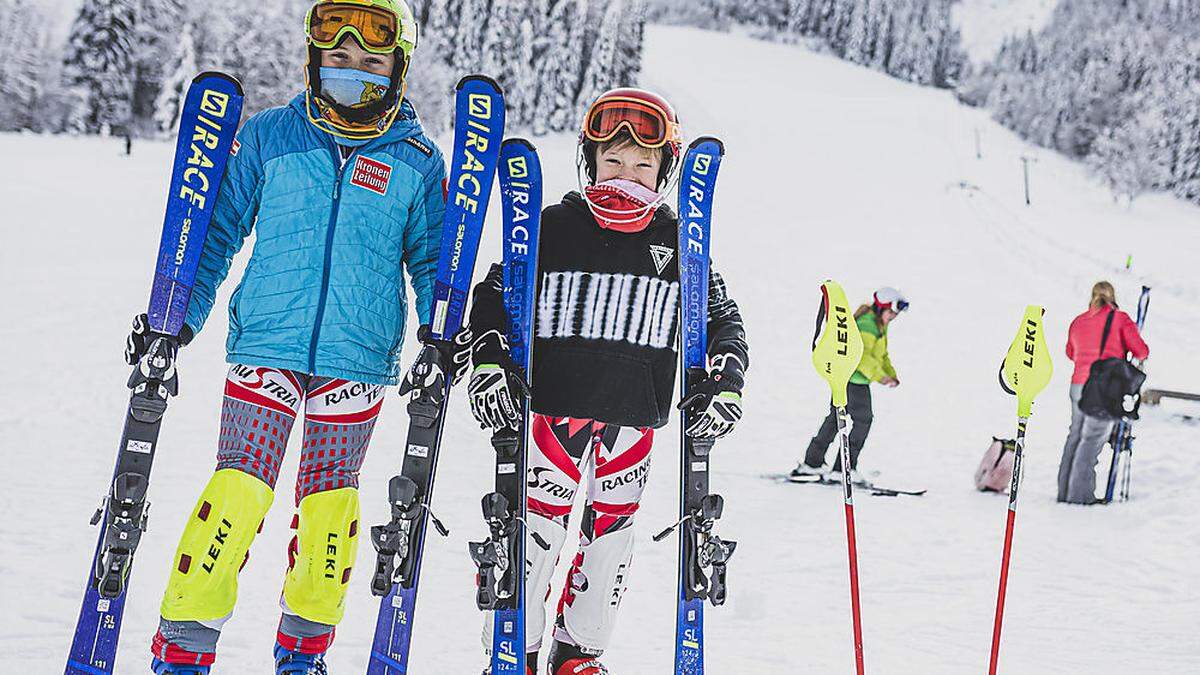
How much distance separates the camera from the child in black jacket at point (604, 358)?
3355 millimetres

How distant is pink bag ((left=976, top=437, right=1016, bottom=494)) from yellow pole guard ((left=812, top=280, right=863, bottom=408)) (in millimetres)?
5657

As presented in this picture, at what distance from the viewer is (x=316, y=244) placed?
10.2 feet

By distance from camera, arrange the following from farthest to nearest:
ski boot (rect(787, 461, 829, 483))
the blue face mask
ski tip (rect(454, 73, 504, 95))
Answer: ski boot (rect(787, 461, 829, 483))
ski tip (rect(454, 73, 504, 95))
the blue face mask

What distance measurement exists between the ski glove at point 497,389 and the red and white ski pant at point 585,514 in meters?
0.23

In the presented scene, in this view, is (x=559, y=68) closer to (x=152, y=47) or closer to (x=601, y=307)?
(x=152, y=47)

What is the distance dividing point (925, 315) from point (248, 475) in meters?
16.4

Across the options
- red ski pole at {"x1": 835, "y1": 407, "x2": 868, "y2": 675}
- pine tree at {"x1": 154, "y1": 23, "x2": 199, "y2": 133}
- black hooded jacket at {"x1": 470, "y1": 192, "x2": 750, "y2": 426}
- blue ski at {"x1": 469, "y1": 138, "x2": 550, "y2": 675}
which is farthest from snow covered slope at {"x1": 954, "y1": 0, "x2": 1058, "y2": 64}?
blue ski at {"x1": 469, "y1": 138, "x2": 550, "y2": 675}

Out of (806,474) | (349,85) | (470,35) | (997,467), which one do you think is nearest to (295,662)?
(349,85)

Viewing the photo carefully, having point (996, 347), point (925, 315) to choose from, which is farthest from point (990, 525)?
point (925, 315)

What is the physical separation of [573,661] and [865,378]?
5698 millimetres

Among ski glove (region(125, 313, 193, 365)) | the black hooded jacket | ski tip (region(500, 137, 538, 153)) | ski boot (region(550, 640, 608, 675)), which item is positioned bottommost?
ski boot (region(550, 640, 608, 675))

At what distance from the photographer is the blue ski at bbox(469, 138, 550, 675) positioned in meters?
3.20

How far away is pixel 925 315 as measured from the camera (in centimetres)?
1769

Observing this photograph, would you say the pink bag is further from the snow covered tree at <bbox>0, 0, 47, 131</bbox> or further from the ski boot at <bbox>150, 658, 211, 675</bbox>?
the snow covered tree at <bbox>0, 0, 47, 131</bbox>
